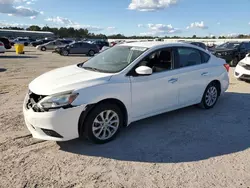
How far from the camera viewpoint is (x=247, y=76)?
928 centimetres

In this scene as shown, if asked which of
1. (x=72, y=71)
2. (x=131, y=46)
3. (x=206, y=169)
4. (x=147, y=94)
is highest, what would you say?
(x=131, y=46)

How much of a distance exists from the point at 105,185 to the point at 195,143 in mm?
1836

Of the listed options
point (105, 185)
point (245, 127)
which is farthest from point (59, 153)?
Answer: point (245, 127)

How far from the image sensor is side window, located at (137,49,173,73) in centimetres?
492

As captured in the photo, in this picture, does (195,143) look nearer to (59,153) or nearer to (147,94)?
(147,94)

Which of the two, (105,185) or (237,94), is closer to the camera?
(105,185)

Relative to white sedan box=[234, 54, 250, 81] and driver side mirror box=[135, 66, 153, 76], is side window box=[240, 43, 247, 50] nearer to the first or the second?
white sedan box=[234, 54, 250, 81]

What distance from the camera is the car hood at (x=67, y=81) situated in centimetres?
394

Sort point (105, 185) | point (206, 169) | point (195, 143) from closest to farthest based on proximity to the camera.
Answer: point (105, 185)
point (206, 169)
point (195, 143)

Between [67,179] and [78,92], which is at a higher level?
[78,92]

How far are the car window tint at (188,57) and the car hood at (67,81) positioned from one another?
1.78 metres

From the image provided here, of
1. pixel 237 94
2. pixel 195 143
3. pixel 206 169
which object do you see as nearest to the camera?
pixel 206 169

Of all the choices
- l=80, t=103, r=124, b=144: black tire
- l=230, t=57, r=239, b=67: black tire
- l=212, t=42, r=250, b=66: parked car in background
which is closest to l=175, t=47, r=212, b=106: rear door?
l=80, t=103, r=124, b=144: black tire

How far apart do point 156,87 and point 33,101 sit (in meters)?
2.09
